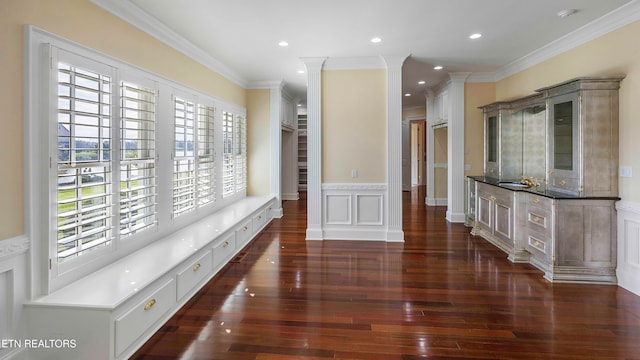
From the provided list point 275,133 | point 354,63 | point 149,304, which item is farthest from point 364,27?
point 149,304

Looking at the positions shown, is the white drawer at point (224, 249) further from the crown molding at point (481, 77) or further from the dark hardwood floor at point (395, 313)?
the crown molding at point (481, 77)

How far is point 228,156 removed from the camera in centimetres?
582

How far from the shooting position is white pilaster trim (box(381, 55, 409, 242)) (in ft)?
17.0

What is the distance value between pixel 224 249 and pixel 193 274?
869 mm

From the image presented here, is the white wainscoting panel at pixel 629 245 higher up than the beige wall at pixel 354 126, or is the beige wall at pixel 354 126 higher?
the beige wall at pixel 354 126

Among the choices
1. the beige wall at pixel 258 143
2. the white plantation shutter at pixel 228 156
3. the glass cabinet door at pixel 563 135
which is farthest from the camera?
the beige wall at pixel 258 143

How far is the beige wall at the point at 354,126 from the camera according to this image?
5.34m

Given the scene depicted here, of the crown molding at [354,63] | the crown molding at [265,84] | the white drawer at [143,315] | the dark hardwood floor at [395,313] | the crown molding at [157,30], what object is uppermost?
the crown molding at [265,84]

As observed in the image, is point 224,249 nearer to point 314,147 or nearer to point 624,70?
point 314,147

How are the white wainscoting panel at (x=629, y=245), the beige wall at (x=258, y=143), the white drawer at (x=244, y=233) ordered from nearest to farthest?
the white wainscoting panel at (x=629, y=245), the white drawer at (x=244, y=233), the beige wall at (x=258, y=143)

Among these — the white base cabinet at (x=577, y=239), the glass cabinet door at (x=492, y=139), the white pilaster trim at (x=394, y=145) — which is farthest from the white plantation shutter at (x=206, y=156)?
the glass cabinet door at (x=492, y=139)

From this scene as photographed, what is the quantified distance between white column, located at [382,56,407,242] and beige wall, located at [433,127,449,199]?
3.67 metres

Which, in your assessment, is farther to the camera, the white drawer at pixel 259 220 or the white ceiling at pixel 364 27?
the white drawer at pixel 259 220

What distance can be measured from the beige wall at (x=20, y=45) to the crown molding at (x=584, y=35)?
495 cm
